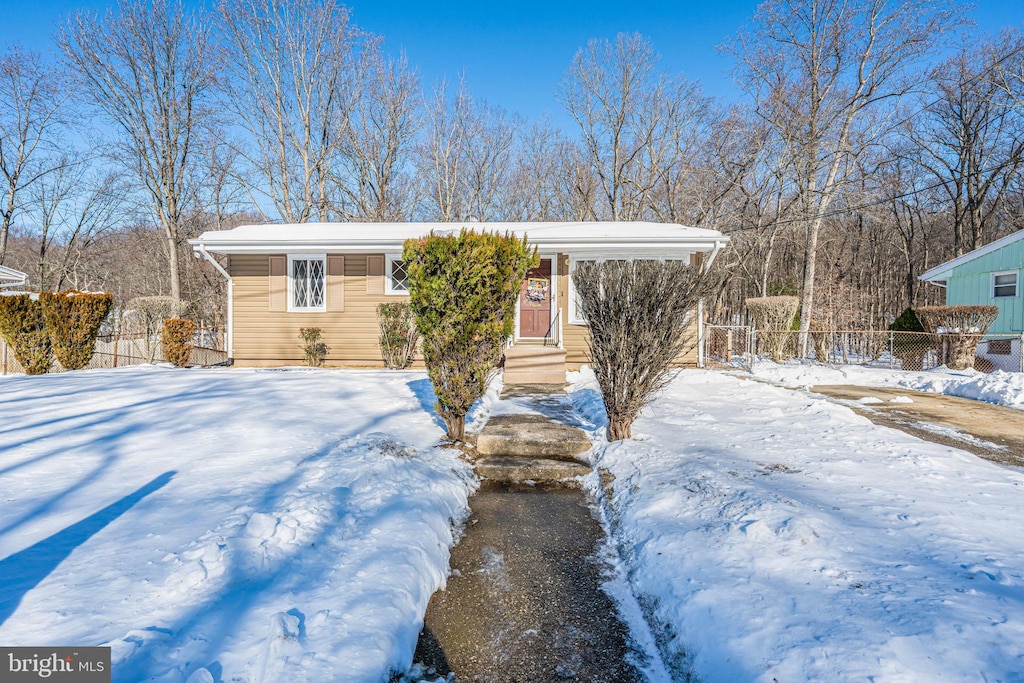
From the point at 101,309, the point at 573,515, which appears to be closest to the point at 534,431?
the point at 573,515

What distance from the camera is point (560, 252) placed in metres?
10.8

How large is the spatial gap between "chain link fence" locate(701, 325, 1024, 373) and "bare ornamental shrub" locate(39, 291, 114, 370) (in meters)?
14.1

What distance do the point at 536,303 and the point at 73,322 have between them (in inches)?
397

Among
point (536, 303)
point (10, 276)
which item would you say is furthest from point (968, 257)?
point (10, 276)

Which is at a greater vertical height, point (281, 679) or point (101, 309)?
point (101, 309)

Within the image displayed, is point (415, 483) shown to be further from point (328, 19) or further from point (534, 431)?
point (328, 19)

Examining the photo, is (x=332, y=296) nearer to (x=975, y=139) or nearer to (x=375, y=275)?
(x=375, y=275)

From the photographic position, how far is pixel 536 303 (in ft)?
37.5

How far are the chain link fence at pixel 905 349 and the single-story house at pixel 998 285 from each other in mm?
47

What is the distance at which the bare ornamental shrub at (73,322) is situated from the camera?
30.6 ft

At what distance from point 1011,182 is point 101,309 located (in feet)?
111

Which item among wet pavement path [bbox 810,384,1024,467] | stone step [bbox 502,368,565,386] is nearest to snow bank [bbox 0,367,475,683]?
stone step [bbox 502,368,565,386]

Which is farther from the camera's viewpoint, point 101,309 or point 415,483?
point 101,309

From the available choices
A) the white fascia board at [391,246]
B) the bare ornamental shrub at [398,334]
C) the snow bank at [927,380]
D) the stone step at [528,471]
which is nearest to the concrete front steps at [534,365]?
the bare ornamental shrub at [398,334]
